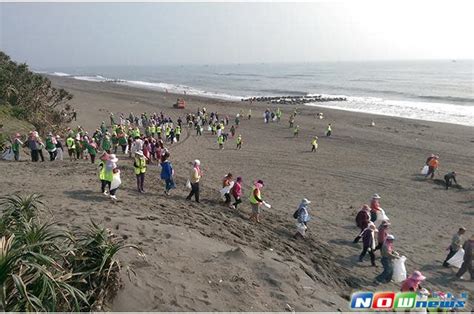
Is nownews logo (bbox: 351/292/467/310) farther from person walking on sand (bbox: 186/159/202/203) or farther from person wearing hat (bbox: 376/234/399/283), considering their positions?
person walking on sand (bbox: 186/159/202/203)

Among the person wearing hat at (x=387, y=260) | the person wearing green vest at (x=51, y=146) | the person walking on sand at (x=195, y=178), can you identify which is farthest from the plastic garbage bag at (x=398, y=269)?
the person wearing green vest at (x=51, y=146)

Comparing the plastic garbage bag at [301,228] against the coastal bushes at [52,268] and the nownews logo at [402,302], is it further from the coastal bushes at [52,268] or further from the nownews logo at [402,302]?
the coastal bushes at [52,268]

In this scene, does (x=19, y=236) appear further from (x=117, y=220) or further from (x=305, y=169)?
(x=305, y=169)

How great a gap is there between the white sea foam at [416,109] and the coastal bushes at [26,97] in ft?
111

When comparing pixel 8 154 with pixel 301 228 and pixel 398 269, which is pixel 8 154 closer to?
pixel 301 228

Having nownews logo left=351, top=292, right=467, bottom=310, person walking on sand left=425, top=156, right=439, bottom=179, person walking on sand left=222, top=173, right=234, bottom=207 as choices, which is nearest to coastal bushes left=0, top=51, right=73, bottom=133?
person walking on sand left=222, top=173, right=234, bottom=207

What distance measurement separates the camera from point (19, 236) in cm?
491

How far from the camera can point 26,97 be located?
79.3 feet

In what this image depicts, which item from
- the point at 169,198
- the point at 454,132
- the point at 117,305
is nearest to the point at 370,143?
the point at 454,132

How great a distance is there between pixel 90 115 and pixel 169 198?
89.4 ft

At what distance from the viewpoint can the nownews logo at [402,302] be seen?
6770 mm

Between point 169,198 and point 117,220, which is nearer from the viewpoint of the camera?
point 117,220

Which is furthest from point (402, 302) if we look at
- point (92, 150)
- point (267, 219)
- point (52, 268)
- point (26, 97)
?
point (26, 97)

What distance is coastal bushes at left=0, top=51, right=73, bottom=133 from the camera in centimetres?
2229
